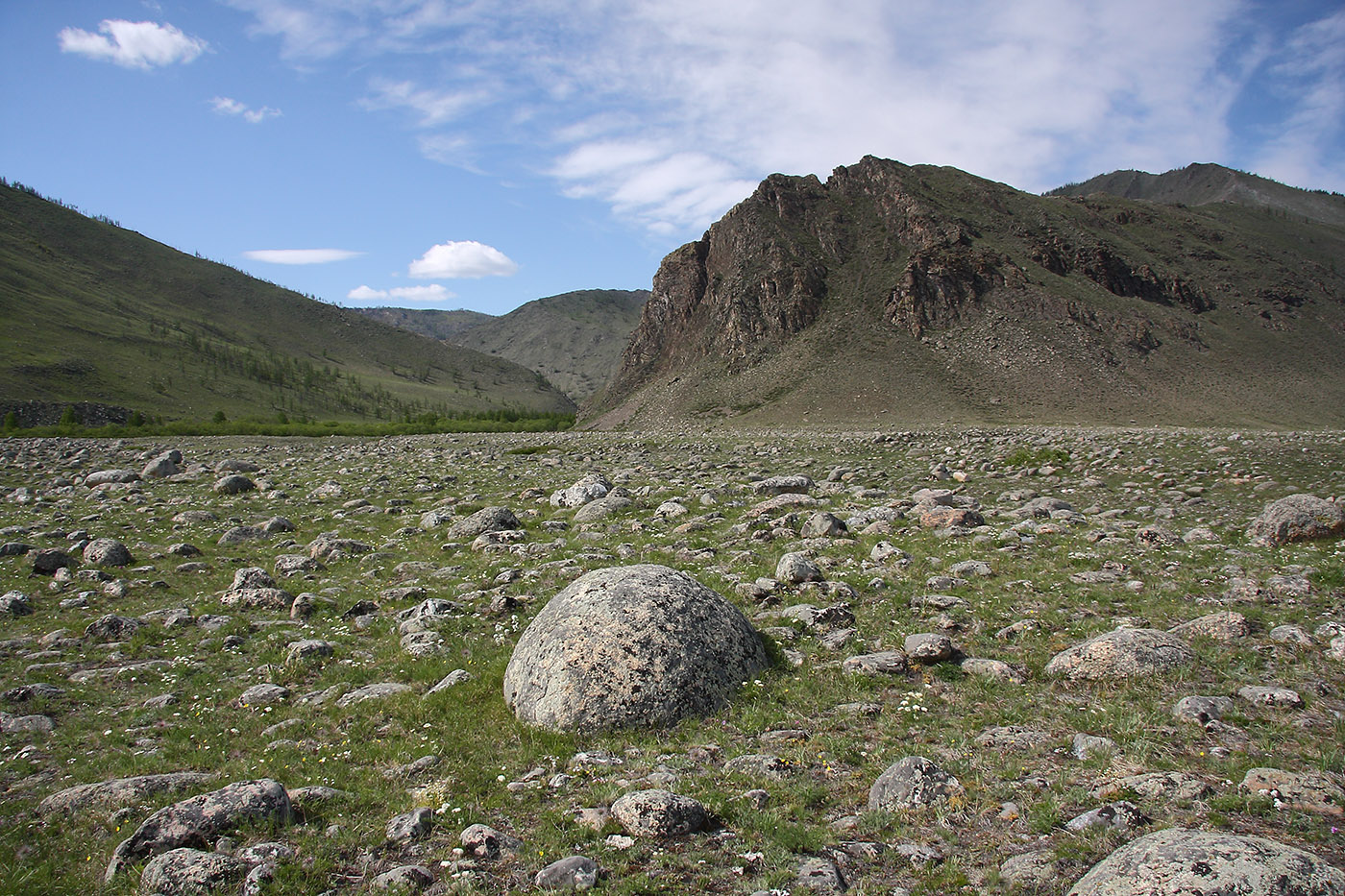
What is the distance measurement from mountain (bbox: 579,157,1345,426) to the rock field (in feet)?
220

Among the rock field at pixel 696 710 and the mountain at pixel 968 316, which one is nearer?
the rock field at pixel 696 710

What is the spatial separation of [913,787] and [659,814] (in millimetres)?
2271

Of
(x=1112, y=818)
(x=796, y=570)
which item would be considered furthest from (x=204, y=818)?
(x=796, y=570)

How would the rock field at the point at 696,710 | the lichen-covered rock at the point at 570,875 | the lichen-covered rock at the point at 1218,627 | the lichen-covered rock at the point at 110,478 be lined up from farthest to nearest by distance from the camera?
the lichen-covered rock at the point at 110,478
the lichen-covered rock at the point at 1218,627
the rock field at the point at 696,710
the lichen-covered rock at the point at 570,875

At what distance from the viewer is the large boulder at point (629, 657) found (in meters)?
7.65

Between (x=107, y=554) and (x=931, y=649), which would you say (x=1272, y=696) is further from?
(x=107, y=554)

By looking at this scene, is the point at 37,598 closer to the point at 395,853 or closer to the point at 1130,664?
the point at 395,853

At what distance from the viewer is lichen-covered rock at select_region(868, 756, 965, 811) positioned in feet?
18.7

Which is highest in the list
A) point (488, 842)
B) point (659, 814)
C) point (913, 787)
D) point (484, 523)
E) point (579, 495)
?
point (579, 495)

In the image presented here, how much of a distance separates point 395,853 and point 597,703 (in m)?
2.64

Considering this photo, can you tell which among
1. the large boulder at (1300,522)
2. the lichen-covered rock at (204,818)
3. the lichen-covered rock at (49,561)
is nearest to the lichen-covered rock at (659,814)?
the lichen-covered rock at (204,818)

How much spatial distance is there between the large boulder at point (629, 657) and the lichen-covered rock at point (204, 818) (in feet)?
8.91

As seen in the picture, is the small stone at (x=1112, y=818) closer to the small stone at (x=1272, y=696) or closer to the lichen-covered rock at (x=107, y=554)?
the small stone at (x=1272, y=696)

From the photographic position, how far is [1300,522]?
1361cm
